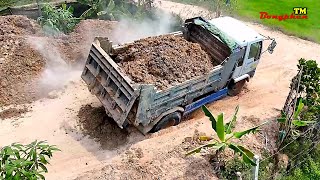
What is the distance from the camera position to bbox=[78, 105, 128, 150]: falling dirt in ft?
39.1

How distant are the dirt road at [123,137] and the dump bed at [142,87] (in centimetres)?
68

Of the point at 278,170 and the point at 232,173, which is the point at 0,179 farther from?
the point at 278,170

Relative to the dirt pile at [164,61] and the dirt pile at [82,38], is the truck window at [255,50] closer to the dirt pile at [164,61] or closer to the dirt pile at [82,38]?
the dirt pile at [164,61]

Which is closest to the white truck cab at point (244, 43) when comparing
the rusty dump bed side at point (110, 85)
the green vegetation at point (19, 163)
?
the rusty dump bed side at point (110, 85)

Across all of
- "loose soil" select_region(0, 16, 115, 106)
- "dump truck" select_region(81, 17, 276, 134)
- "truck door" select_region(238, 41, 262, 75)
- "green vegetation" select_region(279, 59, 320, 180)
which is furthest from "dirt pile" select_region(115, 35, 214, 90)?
"loose soil" select_region(0, 16, 115, 106)

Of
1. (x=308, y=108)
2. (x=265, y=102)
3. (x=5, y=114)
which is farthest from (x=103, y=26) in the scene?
(x=308, y=108)

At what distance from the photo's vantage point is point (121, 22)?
1758 cm

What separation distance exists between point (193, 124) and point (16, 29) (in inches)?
300

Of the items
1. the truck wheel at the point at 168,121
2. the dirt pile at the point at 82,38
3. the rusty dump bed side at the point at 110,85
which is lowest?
the dirt pile at the point at 82,38

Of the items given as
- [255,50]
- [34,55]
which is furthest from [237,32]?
[34,55]

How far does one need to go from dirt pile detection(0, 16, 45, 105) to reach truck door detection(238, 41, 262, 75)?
652cm

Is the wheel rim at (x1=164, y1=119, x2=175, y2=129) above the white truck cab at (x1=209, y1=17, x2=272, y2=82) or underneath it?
underneath

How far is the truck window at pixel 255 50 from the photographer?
13142 millimetres

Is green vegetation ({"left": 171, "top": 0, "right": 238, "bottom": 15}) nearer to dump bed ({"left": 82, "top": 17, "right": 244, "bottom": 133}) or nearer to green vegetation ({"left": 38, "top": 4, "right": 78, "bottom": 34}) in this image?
dump bed ({"left": 82, "top": 17, "right": 244, "bottom": 133})
